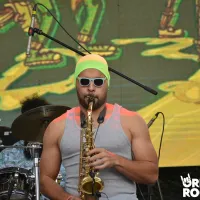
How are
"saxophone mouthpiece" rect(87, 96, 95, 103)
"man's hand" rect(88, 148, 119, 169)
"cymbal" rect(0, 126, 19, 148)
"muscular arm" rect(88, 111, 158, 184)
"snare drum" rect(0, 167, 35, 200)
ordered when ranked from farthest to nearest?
"cymbal" rect(0, 126, 19, 148)
"snare drum" rect(0, 167, 35, 200)
"saxophone mouthpiece" rect(87, 96, 95, 103)
"muscular arm" rect(88, 111, 158, 184)
"man's hand" rect(88, 148, 119, 169)

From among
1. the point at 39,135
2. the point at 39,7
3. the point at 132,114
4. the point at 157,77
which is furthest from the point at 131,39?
the point at 132,114

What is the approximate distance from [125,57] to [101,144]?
121 inches

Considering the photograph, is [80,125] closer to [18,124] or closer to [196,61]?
[18,124]

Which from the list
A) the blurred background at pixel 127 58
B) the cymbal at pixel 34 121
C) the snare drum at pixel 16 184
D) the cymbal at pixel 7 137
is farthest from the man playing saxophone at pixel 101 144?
the blurred background at pixel 127 58

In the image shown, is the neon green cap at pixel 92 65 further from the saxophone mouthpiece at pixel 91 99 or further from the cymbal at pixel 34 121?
the cymbal at pixel 34 121

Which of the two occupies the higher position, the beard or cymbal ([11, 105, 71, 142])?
cymbal ([11, 105, 71, 142])

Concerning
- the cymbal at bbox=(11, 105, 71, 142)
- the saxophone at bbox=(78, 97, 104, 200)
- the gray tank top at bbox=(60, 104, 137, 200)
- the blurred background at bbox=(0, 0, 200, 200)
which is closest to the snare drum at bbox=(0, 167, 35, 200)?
the cymbal at bbox=(11, 105, 71, 142)

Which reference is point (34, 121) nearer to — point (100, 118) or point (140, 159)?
point (100, 118)

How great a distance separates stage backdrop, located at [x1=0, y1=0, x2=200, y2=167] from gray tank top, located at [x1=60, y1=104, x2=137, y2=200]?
2.87 meters

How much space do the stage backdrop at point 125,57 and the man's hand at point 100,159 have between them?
311 centimetres

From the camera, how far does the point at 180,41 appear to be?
5.90 m

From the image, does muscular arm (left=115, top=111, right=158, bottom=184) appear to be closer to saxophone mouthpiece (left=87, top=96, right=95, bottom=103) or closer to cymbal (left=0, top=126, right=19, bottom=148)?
saxophone mouthpiece (left=87, top=96, right=95, bottom=103)

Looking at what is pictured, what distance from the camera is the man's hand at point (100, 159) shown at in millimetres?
2697

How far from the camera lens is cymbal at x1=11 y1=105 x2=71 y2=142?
4.40 m
